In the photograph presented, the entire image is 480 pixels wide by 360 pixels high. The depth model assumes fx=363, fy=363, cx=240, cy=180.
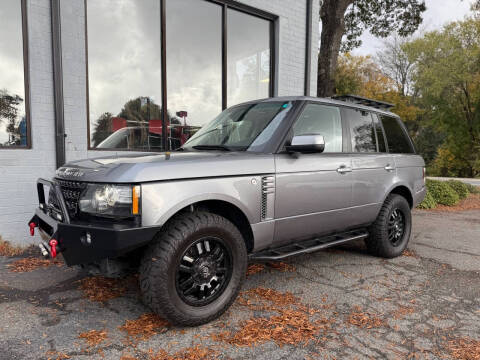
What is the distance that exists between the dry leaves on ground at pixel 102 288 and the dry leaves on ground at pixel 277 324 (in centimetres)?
120

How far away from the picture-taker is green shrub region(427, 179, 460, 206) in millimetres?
9753

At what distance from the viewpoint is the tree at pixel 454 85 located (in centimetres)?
2298

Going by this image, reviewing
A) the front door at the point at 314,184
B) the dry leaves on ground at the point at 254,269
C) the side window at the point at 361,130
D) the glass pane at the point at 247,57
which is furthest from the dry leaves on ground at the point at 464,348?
the glass pane at the point at 247,57

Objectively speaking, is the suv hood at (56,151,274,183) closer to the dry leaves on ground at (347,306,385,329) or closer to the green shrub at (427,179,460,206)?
the dry leaves on ground at (347,306,385,329)

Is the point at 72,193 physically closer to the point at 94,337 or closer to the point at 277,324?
the point at 94,337

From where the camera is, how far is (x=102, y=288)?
357cm

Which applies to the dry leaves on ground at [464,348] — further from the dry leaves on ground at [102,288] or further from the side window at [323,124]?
the dry leaves on ground at [102,288]

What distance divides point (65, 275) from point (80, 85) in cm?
280

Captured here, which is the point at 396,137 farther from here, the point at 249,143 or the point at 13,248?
the point at 13,248

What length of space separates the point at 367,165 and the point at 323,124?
76 cm

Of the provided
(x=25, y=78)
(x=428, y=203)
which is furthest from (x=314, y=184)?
(x=428, y=203)

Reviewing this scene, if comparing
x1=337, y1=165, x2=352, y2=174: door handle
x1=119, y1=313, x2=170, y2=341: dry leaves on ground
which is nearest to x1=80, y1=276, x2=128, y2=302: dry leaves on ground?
x1=119, y1=313, x2=170, y2=341: dry leaves on ground

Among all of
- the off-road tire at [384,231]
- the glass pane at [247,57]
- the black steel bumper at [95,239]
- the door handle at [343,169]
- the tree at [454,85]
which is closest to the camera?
the black steel bumper at [95,239]

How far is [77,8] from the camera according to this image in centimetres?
526
